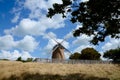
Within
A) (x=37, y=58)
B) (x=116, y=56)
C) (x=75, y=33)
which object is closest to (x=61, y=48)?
(x=37, y=58)

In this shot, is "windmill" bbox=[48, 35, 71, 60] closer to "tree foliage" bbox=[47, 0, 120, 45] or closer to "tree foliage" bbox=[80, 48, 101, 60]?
"tree foliage" bbox=[80, 48, 101, 60]

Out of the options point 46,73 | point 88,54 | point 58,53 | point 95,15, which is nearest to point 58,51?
point 58,53

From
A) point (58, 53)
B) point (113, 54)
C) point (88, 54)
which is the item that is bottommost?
point (58, 53)

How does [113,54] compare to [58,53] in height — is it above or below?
above

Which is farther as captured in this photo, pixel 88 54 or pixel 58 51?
pixel 88 54

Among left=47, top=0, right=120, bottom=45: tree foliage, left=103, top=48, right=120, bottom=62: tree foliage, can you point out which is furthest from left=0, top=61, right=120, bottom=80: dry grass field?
left=103, top=48, right=120, bottom=62: tree foliage

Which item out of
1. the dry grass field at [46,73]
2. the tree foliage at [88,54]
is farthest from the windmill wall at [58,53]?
the dry grass field at [46,73]

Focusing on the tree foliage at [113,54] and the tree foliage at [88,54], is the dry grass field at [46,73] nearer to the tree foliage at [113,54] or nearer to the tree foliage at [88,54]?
the tree foliage at [88,54]

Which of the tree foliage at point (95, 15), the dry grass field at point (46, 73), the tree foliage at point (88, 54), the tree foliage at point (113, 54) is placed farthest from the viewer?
the tree foliage at point (113, 54)

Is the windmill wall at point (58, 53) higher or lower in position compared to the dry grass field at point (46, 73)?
higher

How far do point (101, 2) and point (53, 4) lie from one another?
535 centimetres

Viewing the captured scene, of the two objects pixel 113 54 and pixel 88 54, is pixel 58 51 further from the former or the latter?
pixel 113 54

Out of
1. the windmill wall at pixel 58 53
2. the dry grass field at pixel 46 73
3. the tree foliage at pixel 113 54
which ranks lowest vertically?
the dry grass field at pixel 46 73

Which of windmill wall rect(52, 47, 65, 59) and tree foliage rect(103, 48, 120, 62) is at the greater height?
tree foliage rect(103, 48, 120, 62)
